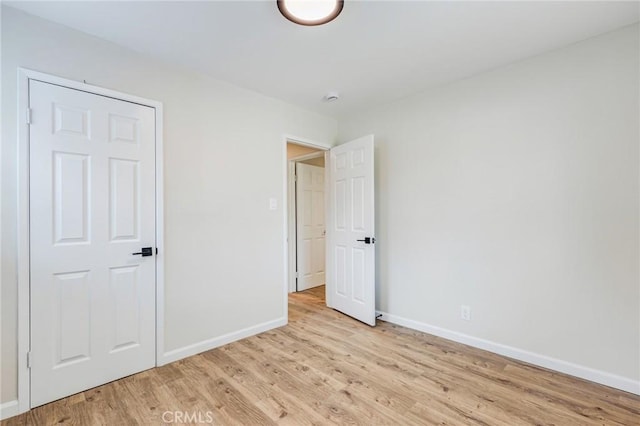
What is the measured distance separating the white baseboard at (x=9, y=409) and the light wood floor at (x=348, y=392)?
60 millimetres

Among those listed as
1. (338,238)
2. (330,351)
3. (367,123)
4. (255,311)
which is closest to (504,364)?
(330,351)

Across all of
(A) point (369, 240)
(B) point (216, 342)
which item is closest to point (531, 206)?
(A) point (369, 240)

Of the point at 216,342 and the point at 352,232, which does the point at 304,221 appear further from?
the point at 216,342

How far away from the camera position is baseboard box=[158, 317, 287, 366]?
7.91ft

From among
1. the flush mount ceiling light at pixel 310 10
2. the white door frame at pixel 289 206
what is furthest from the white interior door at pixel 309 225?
the flush mount ceiling light at pixel 310 10

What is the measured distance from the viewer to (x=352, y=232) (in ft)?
11.2

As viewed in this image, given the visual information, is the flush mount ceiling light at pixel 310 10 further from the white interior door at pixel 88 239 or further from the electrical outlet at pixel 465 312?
the electrical outlet at pixel 465 312

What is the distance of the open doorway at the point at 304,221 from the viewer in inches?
180

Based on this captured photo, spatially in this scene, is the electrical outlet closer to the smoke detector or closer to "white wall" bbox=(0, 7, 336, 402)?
"white wall" bbox=(0, 7, 336, 402)

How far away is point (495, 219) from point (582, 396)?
1.34 metres

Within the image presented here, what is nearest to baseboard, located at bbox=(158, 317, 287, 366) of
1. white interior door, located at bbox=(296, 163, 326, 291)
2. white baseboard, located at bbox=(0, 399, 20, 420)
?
white baseboard, located at bbox=(0, 399, 20, 420)

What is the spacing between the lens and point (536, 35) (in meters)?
2.09

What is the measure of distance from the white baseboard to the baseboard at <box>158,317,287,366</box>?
0.79 metres

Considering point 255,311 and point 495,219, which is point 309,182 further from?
point 495,219
